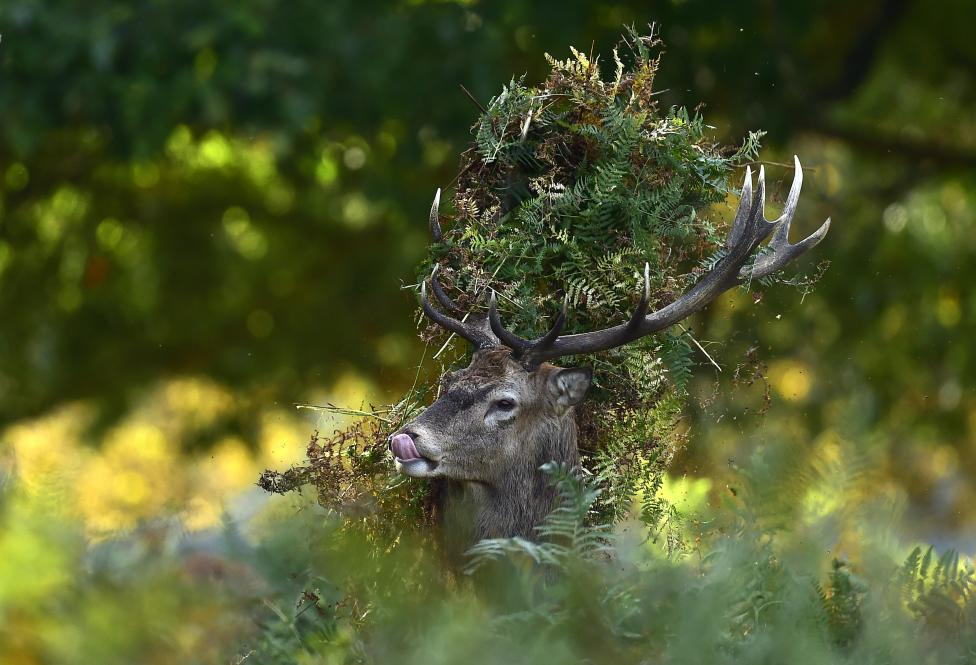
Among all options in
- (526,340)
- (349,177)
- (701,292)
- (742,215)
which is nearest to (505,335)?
(526,340)

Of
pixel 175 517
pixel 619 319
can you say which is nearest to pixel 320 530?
pixel 175 517

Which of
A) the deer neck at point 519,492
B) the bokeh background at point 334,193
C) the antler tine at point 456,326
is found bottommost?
the deer neck at point 519,492

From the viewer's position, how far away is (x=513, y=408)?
3.56 m

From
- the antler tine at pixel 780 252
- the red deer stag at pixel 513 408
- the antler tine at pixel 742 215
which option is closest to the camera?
the red deer stag at pixel 513 408

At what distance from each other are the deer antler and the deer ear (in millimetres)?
70

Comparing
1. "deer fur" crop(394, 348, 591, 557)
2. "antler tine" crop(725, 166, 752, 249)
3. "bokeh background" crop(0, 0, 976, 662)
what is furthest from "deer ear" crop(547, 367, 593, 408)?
"bokeh background" crop(0, 0, 976, 662)

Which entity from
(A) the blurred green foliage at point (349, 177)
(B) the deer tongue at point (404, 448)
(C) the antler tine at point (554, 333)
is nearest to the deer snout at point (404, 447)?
(B) the deer tongue at point (404, 448)

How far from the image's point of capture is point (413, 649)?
1.21 meters

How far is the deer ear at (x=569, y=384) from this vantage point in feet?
11.6

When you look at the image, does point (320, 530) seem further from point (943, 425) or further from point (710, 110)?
point (943, 425)

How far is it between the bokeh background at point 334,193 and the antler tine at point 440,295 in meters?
4.42

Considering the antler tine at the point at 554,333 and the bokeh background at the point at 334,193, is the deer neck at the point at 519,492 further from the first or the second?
the bokeh background at the point at 334,193

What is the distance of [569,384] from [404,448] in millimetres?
511

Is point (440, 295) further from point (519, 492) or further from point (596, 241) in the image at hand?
point (519, 492)
